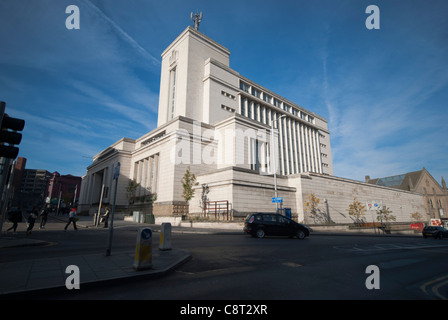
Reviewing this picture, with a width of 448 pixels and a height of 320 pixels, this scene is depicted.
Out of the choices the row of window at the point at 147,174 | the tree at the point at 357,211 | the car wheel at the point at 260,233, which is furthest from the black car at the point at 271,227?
the tree at the point at 357,211

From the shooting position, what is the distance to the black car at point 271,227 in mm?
14883

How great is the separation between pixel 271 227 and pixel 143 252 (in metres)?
10.9

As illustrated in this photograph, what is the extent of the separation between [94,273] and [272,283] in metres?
3.90

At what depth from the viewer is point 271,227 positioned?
15.1m

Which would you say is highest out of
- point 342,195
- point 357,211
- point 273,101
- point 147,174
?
point 273,101

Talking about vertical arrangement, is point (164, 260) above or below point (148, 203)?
below

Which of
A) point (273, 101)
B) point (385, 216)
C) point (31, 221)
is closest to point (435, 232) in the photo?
point (385, 216)

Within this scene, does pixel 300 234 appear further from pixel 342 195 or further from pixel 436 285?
pixel 342 195

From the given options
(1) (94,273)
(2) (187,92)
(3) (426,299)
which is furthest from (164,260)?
(2) (187,92)

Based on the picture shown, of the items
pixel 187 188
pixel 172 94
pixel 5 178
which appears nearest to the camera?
pixel 5 178

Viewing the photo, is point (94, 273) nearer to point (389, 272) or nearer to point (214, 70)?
point (389, 272)

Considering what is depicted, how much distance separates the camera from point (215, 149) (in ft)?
111

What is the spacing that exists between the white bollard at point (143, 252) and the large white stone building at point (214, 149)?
35.0ft
